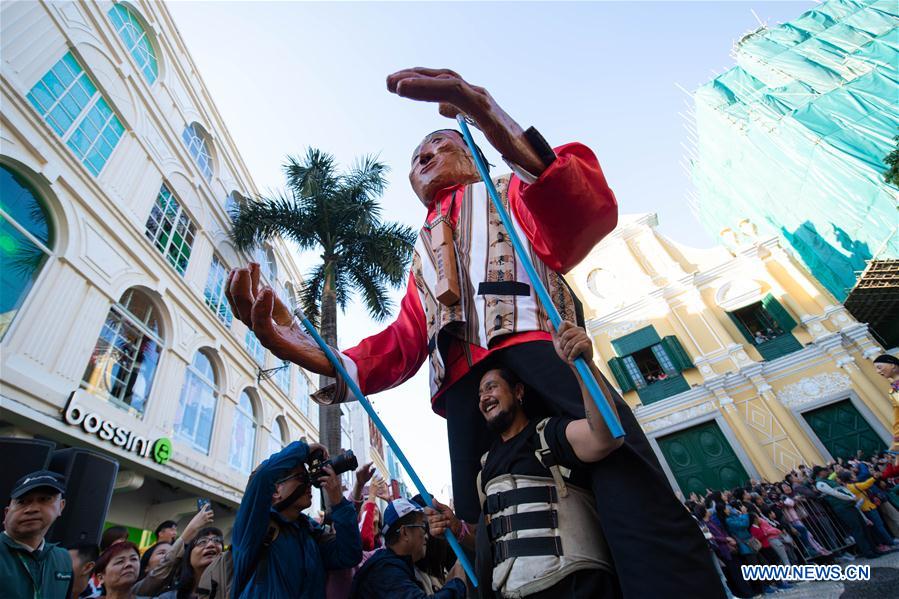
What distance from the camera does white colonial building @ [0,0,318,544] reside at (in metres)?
6.64

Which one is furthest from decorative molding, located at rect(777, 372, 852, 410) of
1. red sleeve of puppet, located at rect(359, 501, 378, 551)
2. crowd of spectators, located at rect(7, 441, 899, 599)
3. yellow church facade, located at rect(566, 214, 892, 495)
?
A: red sleeve of puppet, located at rect(359, 501, 378, 551)

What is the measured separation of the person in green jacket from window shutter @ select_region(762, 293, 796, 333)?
61.8ft

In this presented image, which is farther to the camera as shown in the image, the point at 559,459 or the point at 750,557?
the point at 750,557

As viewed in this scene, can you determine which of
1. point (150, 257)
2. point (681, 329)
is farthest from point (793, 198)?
point (150, 257)

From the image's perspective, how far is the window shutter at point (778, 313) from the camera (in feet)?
48.9

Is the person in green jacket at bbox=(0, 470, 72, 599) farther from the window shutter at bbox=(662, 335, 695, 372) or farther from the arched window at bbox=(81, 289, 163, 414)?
the window shutter at bbox=(662, 335, 695, 372)

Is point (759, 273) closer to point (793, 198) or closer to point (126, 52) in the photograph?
point (793, 198)

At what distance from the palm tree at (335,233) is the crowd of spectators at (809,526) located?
8947 millimetres

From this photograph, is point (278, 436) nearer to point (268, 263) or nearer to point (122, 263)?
point (268, 263)

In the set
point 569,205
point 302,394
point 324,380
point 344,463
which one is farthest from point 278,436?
point 569,205

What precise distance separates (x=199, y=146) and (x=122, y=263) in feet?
21.7

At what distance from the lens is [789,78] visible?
15922 mm

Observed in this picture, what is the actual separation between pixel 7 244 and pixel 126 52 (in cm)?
627

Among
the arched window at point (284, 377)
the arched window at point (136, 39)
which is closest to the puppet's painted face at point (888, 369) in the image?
the arched window at point (136, 39)
